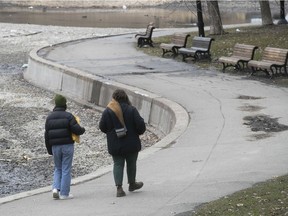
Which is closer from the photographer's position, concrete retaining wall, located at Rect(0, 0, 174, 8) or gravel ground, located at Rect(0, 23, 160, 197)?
gravel ground, located at Rect(0, 23, 160, 197)

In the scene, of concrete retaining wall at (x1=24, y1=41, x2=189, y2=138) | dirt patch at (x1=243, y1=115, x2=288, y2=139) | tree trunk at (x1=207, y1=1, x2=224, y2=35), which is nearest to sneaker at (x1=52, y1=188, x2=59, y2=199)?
concrete retaining wall at (x1=24, y1=41, x2=189, y2=138)

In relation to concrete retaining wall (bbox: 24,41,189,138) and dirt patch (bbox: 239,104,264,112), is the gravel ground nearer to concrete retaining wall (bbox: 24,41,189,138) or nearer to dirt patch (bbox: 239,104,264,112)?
concrete retaining wall (bbox: 24,41,189,138)

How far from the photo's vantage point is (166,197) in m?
9.15

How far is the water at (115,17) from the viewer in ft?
183

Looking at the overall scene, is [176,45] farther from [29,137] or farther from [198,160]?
[198,160]

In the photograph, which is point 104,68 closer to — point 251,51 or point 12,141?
point 251,51

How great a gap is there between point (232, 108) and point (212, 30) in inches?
638

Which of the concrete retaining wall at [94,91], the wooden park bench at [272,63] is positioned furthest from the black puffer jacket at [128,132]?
the wooden park bench at [272,63]

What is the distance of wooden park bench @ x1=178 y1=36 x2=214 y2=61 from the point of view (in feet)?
80.4

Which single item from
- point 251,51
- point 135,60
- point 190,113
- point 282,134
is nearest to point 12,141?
point 190,113

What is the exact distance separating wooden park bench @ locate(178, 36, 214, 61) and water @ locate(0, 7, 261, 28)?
984 inches

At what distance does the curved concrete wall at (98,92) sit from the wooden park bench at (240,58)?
155 inches

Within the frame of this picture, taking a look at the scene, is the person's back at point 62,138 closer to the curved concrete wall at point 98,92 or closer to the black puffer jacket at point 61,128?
the black puffer jacket at point 61,128

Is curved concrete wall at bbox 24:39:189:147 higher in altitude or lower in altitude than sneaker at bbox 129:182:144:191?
lower
